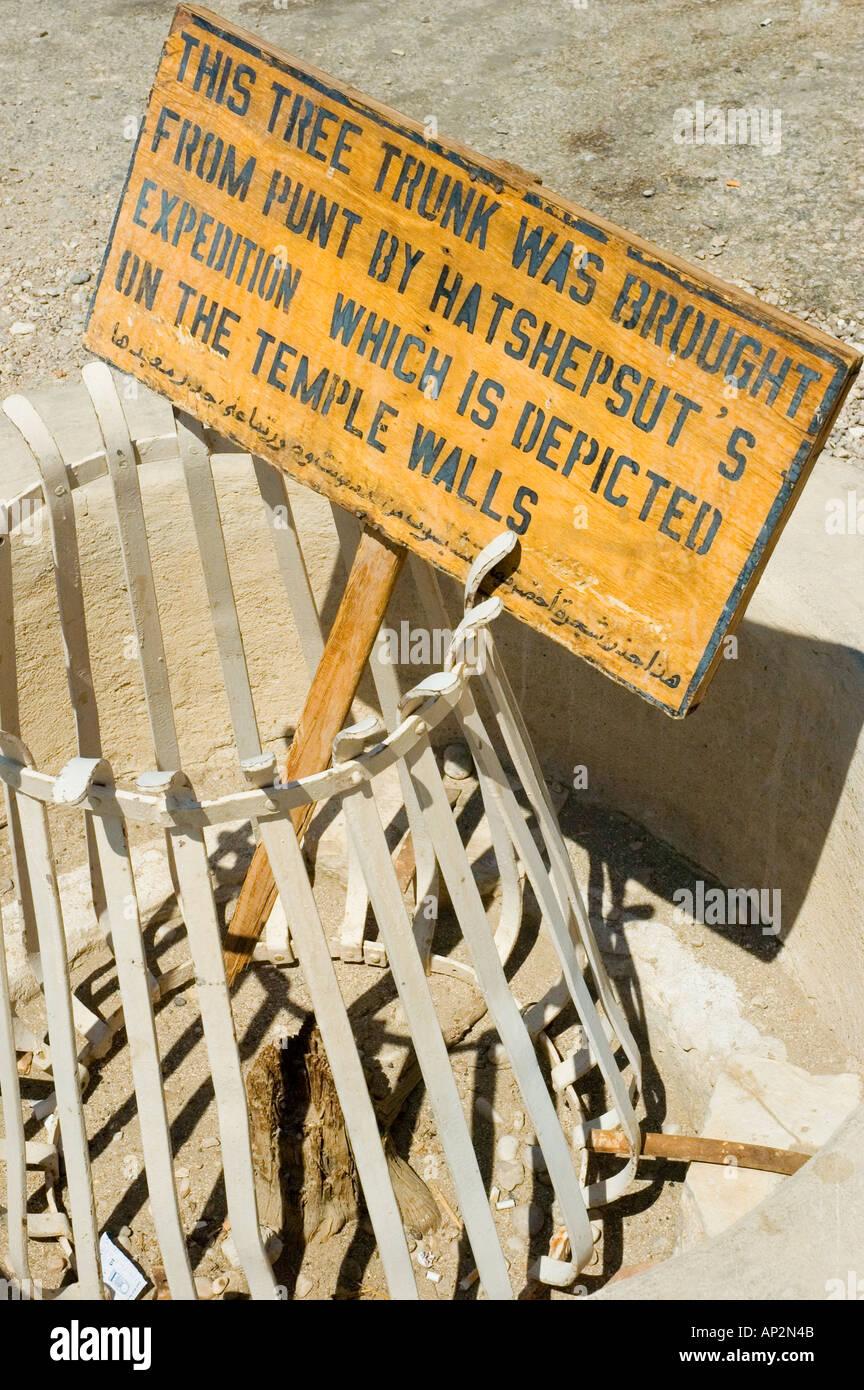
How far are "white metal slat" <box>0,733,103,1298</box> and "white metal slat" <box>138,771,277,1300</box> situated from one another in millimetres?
222

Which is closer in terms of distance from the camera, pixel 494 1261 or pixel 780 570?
pixel 494 1261

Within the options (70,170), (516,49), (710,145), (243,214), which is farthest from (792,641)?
(516,49)

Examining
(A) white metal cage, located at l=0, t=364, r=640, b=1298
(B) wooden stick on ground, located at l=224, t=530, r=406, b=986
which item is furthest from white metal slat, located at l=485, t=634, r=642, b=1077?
(B) wooden stick on ground, located at l=224, t=530, r=406, b=986

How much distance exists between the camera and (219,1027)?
7.24 feet

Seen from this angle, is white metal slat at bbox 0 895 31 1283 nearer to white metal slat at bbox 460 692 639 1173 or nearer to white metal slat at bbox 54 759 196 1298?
white metal slat at bbox 54 759 196 1298

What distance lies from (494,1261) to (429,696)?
102 cm

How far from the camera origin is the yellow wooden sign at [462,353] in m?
2.37

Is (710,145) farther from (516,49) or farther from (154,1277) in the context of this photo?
(154,1277)

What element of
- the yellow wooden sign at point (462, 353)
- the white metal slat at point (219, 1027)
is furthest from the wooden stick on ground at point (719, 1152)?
the yellow wooden sign at point (462, 353)

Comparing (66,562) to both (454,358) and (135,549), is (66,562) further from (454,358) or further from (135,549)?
(454,358)

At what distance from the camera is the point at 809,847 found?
329cm

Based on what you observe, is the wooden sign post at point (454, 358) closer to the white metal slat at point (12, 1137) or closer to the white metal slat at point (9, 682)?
the white metal slat at point (9, 682)

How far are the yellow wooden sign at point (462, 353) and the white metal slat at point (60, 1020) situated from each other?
95 centimetres

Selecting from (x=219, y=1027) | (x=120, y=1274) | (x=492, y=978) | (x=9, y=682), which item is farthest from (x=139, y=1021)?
(x=9, y=682)
